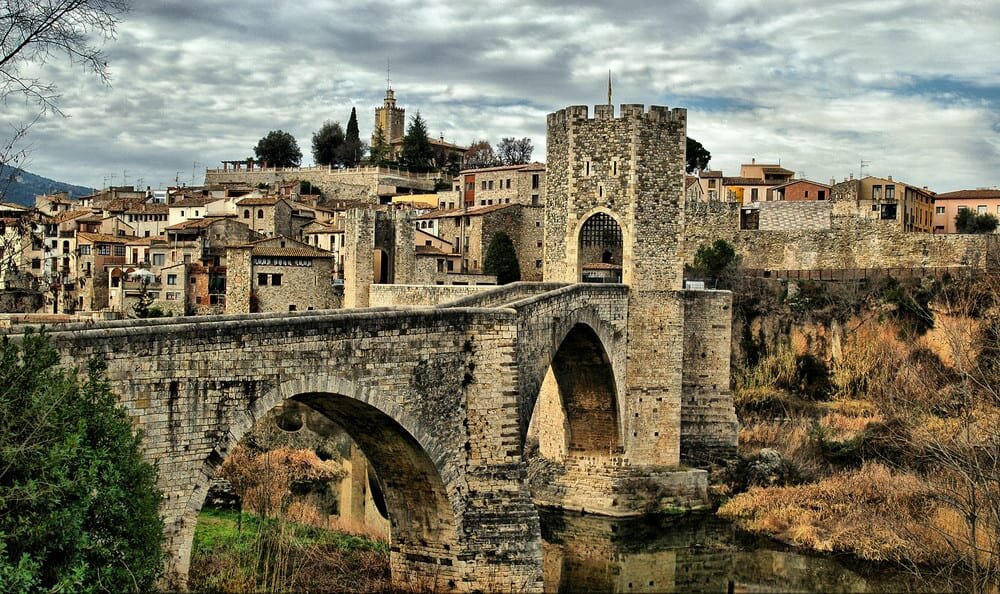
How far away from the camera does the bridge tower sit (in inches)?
979

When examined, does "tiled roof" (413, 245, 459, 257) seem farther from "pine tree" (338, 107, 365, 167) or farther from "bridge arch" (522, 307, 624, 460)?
"pine tree" (338, 107, 365, 167)

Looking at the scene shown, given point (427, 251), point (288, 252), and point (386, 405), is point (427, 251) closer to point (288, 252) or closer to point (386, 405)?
point (288, 252)

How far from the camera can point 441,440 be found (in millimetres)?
15734

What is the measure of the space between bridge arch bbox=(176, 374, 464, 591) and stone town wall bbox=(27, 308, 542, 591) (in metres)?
0.02

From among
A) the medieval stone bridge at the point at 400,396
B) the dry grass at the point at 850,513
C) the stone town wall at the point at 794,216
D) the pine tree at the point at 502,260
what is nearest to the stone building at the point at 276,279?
the pine tree at the point at 502,260

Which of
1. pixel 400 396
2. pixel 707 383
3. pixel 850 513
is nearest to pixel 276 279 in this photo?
pixel 707 383

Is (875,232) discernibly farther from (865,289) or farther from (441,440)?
(441,440)

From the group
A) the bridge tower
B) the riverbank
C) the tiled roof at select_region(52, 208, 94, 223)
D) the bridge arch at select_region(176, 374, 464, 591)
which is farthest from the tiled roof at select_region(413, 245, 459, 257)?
the bridge arch at select_region(176, 374, 464, 591)

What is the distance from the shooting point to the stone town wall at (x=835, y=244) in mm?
40438

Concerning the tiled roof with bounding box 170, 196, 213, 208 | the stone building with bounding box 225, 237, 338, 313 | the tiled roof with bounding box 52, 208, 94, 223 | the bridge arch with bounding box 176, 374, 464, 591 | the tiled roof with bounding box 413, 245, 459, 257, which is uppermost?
the tiled roof with bounding box 170, 196, 213, 208

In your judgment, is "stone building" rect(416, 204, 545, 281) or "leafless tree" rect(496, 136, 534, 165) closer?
→ "stone building" rect(416, 204, 545, 281)

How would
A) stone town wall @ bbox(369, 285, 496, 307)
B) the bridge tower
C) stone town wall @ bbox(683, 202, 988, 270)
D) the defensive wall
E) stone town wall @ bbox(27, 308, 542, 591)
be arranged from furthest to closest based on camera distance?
the defensive wall → stone town wall @ bbox(683, 202, 988, 270) → stone town wall @ bbox(369, 285, 496, 307) → the bridge tower → stone town wall @ bbox(27, 308, 542, 591)

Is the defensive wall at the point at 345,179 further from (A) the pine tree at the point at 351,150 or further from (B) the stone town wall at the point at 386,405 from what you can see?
(B) the stone town wall at the point at 386,405

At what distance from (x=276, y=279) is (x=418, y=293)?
48.1ft
